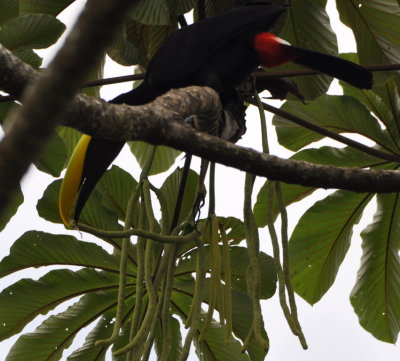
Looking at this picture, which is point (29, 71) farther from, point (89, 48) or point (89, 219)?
point (89, 219)

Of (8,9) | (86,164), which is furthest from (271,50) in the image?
(8,9)

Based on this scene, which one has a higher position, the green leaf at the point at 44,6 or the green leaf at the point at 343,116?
the green leaf at the point at 343,116

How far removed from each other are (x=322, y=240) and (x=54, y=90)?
7.30 ft

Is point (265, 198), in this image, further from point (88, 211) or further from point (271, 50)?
point (271, 50)

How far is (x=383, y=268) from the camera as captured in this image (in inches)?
108

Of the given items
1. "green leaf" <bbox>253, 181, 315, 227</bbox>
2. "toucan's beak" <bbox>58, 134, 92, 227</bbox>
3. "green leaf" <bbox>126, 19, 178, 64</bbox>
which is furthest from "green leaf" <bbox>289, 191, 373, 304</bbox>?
"toucan's beak" <bbox>58, 134, 92, 227</bbox>

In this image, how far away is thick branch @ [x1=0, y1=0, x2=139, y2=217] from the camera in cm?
56

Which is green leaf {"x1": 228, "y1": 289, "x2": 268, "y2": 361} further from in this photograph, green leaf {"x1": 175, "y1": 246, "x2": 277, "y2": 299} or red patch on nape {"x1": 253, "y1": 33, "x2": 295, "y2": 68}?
red patch on nape {"x1": 253, "y1": 33, "x2": 295, "y2": 68}

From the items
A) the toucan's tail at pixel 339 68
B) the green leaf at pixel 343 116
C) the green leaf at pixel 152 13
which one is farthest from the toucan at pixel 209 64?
the green leaf at pixel 343 116

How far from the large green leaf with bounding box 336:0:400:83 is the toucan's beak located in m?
1.13

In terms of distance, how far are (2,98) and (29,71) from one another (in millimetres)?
1141

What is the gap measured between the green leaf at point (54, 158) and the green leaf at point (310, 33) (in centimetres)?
80

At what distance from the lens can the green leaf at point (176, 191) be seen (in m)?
2.51

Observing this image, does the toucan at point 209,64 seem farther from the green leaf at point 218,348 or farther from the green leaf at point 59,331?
the green leaf at point 218,348
